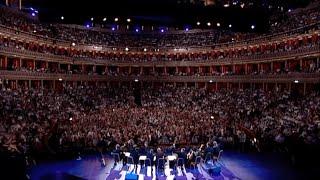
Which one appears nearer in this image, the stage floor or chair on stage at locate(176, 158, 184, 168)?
the stage floor

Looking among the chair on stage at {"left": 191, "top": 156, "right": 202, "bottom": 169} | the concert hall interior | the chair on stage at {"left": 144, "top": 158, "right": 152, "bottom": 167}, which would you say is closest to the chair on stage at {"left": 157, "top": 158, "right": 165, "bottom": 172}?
the concert hall interior

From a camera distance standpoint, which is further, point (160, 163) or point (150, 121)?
point (150, 121)

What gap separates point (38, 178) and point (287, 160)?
46.5ft

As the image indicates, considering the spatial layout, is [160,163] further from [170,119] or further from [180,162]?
[170,119]

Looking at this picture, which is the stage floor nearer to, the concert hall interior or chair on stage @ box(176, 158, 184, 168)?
the concert hall interior

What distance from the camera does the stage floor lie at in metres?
19.6

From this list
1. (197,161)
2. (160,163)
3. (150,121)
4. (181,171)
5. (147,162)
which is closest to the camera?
(160,163)

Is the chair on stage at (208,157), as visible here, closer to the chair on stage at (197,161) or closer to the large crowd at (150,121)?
the chair on stage at (197,161)

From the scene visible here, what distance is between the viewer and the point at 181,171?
20844 millimetres

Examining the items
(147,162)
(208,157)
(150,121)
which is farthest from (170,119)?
(147,162)

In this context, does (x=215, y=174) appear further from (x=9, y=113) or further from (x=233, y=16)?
(x=9, y=113)

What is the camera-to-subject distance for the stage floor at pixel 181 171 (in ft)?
64.3

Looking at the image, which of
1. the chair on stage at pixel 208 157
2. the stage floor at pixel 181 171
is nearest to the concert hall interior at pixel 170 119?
the stage floor at pixel 181 171

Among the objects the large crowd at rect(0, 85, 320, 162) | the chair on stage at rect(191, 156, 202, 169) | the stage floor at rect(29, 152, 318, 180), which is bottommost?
the stage floor at rect(29, 152, 318, 180)
